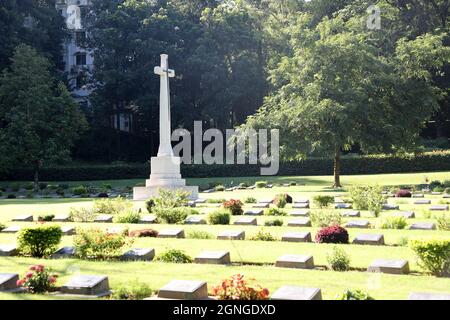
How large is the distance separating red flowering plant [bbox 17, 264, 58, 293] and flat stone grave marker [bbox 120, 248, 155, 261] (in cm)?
279

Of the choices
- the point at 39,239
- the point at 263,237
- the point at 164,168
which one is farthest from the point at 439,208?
the point at 39,239

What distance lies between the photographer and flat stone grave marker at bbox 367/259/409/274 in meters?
9.79

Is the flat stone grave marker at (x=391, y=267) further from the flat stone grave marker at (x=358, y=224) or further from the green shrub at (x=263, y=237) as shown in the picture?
the flat stone grave marker at (x=358, y=224)

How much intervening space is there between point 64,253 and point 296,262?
524cm

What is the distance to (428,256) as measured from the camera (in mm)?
9977

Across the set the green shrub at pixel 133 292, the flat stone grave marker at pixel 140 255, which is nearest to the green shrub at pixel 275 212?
the flat stone grave marker at pixel 140 255

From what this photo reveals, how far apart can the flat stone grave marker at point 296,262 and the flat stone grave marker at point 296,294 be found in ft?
8.43

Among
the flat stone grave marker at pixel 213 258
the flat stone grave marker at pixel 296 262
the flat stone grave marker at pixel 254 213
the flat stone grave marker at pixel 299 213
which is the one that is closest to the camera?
the flat stone grave marker at pixel 296 262

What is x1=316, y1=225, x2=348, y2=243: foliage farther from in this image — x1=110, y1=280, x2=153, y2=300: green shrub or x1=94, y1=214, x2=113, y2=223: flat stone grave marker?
x1=94, y1=214, x2=113, y2=223: flat stone grave marker

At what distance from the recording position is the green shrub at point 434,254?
32.5 ft

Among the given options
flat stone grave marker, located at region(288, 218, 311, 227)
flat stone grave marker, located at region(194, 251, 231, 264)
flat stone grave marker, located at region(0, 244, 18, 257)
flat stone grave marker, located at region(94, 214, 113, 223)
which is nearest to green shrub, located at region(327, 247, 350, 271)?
flat stone grave marker, located at region(194, 251, 231, 264)

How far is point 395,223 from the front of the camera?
15914 millimetres
